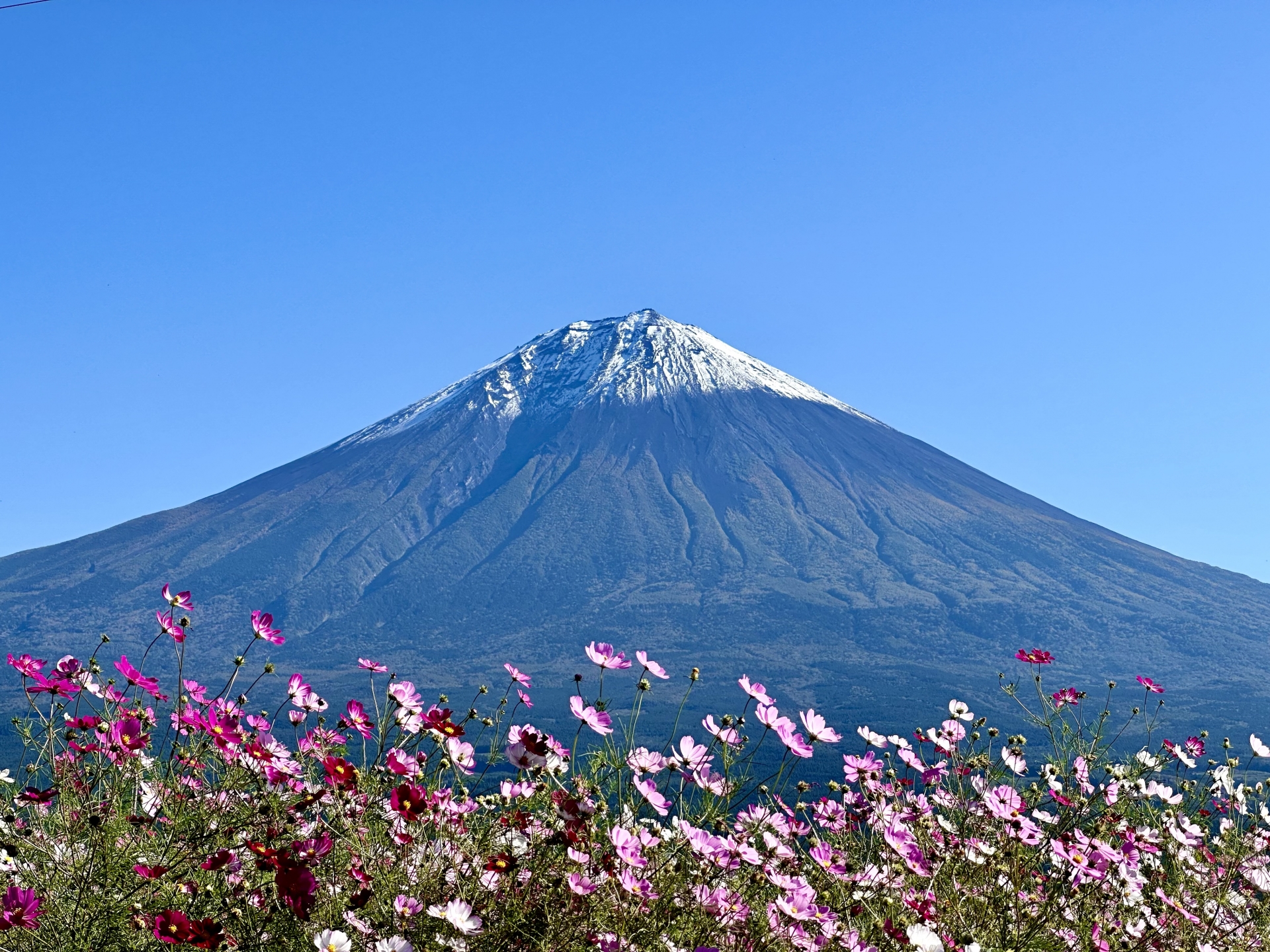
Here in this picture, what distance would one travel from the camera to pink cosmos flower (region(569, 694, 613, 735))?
2436mm

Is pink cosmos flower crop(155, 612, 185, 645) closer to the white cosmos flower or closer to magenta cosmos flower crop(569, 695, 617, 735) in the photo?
the white cosmos flower

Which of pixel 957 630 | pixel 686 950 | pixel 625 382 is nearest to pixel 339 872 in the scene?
pixel 686 950

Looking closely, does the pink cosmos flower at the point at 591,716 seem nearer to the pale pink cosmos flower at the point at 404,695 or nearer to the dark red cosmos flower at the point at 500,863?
the dark red cosmos flower at the point at 500,863

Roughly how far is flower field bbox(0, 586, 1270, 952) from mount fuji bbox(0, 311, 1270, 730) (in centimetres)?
4972

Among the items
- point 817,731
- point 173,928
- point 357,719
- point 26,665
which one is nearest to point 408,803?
point 173,928

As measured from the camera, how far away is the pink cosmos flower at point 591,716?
244 cm

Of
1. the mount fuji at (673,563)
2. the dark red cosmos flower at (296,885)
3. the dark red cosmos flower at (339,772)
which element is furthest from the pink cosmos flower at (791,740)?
the mount fuji at (673,563)

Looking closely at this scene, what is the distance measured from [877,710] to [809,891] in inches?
2232

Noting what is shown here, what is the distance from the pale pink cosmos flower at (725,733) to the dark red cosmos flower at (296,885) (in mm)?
1058

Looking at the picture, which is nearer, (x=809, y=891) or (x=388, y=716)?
(x=809, y=891)

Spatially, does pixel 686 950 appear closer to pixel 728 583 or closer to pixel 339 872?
pixel 339 872

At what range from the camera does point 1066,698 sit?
4004 millimetres

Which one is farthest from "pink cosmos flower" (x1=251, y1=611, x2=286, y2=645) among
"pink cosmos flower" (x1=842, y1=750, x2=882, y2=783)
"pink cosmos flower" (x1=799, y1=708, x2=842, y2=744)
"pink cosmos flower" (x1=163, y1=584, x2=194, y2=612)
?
"pink cosmos flower" (x1=842, y1=750, x2=882, y2=783)

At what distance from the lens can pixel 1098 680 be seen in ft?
244
